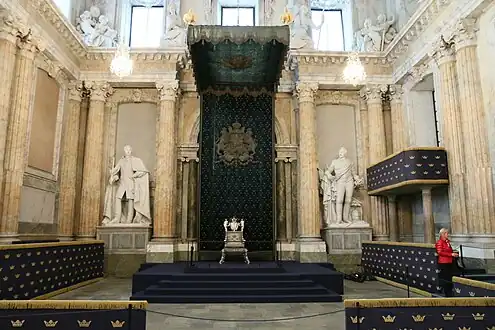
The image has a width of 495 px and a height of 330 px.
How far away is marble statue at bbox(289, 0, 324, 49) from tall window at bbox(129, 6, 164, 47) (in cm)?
427

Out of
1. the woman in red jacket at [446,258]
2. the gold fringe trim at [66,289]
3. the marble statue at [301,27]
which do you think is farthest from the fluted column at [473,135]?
the gold fringe trim at [66,289]

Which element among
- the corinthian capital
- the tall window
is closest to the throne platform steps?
the corinthian capital

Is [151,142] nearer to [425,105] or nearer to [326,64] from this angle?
[326,64]

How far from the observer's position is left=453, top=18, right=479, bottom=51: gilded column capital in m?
8.91

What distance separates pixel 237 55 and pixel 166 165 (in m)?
3.91

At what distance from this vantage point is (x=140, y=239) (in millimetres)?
11688

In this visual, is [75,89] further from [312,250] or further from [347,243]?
[347,243]

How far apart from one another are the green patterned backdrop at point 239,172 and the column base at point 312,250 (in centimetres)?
133

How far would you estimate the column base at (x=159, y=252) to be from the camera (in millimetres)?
11320

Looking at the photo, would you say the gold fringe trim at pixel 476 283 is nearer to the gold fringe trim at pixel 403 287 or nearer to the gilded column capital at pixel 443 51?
the gold fringe trim at pixel 403 287

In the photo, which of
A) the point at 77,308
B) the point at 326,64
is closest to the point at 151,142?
the point at 326,64

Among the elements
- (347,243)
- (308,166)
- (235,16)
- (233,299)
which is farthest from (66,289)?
(235,16)

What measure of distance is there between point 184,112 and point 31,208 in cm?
520

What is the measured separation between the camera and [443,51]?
9.73 m
